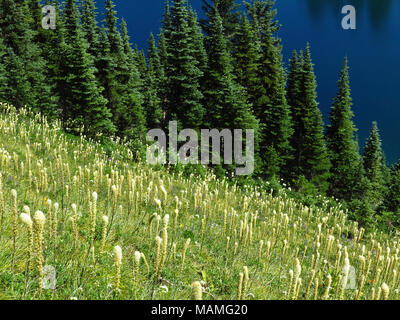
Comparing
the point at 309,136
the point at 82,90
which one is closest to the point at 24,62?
the point at 82,90

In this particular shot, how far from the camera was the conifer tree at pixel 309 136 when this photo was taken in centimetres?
2986

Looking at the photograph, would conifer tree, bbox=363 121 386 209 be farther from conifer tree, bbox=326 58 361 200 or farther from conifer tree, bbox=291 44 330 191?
conifer tree, bbox=291 44 330 191

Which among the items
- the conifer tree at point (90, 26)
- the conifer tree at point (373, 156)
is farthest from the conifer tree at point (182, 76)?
the conifer tree at point (373, 156)

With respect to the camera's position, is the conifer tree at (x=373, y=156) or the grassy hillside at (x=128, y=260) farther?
the conifer tree at (x=373, y=156)

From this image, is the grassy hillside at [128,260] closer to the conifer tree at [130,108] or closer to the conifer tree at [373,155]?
the conifer tree at [130,108]

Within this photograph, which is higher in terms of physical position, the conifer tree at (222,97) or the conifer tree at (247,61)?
the conifer tree at (247,61)

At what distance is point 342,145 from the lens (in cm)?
3194

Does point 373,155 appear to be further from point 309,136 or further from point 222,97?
point 222,97

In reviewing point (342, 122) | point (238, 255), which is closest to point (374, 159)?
point (342, 122)

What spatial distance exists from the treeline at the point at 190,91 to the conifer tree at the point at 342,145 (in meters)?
0.12
